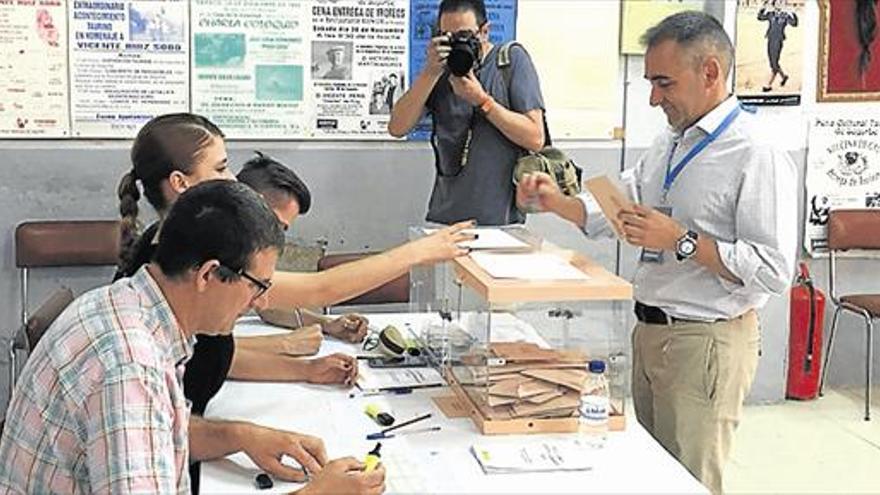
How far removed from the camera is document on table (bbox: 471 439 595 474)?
197cm

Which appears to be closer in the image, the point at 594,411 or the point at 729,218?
the point at 594,411

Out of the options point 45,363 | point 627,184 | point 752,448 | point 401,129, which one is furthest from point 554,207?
point 752,448

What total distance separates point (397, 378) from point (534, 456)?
0.60 meters

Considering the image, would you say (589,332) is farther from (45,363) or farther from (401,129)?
(401,129)

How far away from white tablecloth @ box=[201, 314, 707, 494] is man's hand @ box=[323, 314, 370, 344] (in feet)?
1.35

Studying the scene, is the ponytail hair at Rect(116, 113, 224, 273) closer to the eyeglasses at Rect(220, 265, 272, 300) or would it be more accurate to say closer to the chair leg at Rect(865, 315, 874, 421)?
the eyeglasses at Rect(220, 265, 272, 300)

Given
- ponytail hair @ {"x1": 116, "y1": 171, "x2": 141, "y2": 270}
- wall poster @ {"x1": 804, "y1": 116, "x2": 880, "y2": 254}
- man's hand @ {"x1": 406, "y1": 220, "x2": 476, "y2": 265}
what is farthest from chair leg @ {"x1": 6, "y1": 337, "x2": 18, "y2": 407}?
wall poster @ {"x1": 804, "y1": 116, "x2": 880, "y2": 254}

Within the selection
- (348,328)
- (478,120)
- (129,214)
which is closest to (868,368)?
(478,120)

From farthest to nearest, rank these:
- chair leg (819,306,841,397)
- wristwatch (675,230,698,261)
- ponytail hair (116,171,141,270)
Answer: chair leg (819,306,841,397) < wristwatch (675,230,698,261) < ponytail hair (116,171,141,270)

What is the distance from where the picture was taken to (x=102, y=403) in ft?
4.87

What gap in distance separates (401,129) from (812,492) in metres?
2.02

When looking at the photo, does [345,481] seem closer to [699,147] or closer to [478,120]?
[699,147]

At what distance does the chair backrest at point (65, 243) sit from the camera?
418cm

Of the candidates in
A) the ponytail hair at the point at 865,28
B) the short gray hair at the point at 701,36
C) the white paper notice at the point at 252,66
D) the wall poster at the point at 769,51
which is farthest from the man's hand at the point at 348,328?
the ponytail hair at the point at 865,28
